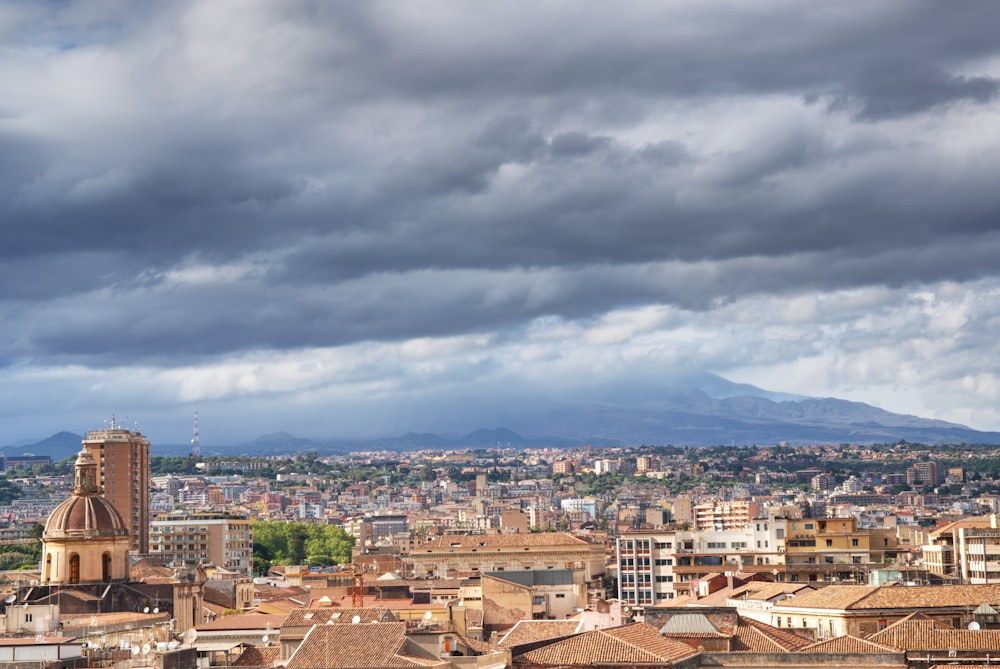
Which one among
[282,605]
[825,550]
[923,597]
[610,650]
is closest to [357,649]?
[610,650]

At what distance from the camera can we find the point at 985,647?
5094 centimetres

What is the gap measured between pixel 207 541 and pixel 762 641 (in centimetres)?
13063

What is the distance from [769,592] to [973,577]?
28318 mm

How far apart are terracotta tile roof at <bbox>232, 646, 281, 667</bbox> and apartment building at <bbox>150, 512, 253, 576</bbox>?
117m

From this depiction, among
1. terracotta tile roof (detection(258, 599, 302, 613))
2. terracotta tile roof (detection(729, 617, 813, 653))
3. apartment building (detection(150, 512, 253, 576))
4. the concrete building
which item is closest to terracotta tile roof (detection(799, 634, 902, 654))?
terracotta tile roof (detection(729, 617, 813, 653))

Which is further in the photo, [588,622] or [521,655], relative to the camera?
[588,622]

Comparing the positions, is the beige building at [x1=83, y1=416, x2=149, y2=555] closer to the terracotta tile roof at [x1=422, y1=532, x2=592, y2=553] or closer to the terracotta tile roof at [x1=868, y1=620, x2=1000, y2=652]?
the terracotta tile roof at [x1=422, y1=532, x2=592, y2=553]

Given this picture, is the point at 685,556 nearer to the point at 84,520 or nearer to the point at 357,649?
the point at 84,520

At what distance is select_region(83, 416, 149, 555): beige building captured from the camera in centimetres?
17838

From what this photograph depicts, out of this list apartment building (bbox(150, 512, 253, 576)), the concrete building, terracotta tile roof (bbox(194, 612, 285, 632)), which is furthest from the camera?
apartment building (bbox(150, 512, 253, 576))

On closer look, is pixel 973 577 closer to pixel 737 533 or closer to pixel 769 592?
pixel 737 533

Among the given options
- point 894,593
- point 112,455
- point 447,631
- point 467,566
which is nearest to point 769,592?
point 894,593

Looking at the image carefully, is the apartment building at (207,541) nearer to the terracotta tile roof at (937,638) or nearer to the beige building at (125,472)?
the beige building at (125,472)

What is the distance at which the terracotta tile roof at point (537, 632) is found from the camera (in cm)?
5508
